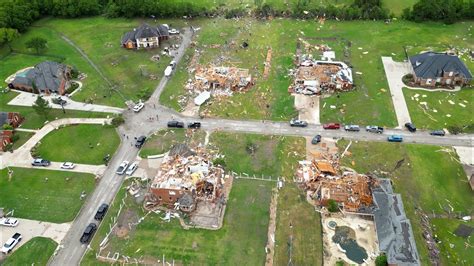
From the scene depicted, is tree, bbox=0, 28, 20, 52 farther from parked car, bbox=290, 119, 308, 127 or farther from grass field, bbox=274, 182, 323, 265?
grass field, bbox=274, 182, 323, 265

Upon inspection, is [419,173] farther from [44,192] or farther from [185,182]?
[44,192]

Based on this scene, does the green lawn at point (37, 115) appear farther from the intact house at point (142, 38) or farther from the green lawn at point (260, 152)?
the intact house at point (142, 38)

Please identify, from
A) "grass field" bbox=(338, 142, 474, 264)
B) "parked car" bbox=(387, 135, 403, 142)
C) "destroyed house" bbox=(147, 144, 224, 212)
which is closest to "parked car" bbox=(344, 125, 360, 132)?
"grass field" bbox=(338, 142, 474, 264)

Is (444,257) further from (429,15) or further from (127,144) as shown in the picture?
(429,15)

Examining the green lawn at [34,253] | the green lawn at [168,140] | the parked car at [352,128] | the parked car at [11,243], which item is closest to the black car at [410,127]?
the parked car at [352,128]

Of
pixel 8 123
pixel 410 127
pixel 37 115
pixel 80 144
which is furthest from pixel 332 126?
pixel 8 123

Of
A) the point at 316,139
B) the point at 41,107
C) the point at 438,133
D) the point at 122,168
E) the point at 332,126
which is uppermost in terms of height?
the point at 41,107
